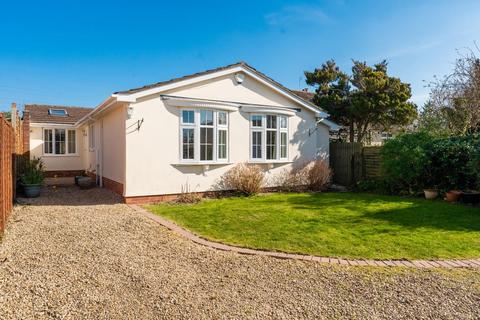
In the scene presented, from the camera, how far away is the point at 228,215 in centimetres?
925

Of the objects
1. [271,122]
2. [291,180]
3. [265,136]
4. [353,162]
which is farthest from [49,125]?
[353,162]

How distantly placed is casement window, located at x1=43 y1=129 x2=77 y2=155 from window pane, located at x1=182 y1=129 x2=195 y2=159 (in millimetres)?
11863

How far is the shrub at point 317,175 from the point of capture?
49.5 ft

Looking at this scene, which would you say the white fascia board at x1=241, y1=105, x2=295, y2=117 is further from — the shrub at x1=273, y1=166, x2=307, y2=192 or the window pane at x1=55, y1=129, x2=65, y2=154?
the window pane at x1=55, y1=129, x2=65, y2=154

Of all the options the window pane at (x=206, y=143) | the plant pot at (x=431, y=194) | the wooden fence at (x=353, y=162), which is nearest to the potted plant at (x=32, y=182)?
the window pane at (x=206, y=143)

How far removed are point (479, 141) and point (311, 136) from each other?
6.74 m

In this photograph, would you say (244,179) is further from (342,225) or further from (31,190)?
(31,190)

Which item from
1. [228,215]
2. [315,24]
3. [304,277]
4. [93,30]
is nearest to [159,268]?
[304,277]

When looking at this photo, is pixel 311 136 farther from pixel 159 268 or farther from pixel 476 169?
pixel 159 268

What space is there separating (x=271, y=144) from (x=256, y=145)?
820mm

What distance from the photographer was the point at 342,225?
26.2 feet

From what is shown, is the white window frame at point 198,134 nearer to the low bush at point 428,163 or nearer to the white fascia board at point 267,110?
the white fascia board at point 267,110

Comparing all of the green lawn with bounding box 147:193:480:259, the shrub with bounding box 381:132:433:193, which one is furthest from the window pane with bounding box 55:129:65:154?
the shrub with bounding box 381:132:433:193

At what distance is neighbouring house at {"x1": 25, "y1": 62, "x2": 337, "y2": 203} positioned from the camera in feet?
37.6
